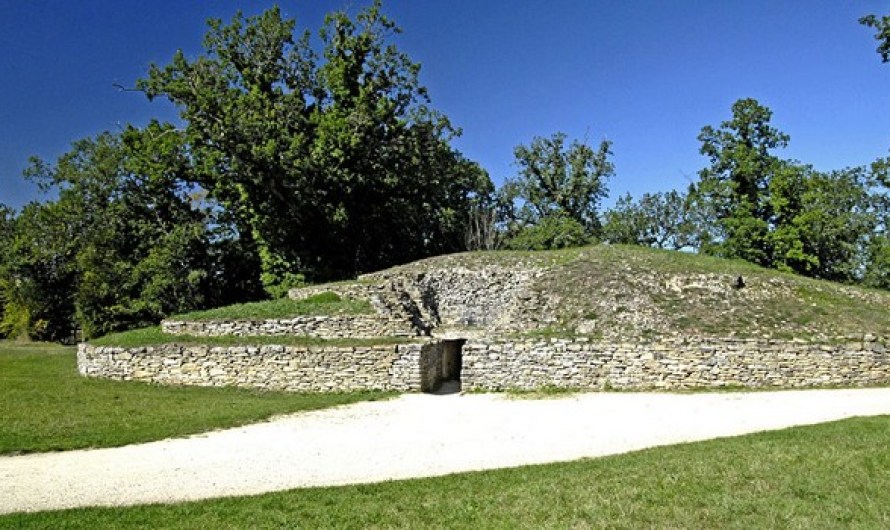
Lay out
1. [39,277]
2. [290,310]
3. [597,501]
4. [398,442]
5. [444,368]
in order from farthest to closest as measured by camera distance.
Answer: [39,277]
[290,310]
[444,368]
[398,442]
[597,501]

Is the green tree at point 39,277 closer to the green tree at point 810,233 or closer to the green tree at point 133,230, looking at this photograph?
the green tree at point 133,230

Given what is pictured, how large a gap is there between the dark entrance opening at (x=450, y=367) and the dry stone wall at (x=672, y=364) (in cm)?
178

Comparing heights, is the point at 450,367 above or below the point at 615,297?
below

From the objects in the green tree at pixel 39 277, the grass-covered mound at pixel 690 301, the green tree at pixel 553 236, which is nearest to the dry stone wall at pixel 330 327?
the grass-covered mound at pixel 690 301

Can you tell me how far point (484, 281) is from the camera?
2962cm

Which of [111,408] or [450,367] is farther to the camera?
[450,367]

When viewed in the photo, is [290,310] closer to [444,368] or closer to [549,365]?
[444,368]

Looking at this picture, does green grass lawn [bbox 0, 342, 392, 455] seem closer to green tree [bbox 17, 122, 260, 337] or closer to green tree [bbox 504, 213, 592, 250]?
green tree [bbox 17, 122, 260, 337]

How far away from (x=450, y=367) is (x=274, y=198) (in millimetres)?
17193

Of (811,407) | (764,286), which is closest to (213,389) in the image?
(811,407)

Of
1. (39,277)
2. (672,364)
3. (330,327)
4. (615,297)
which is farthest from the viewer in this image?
(39,277)

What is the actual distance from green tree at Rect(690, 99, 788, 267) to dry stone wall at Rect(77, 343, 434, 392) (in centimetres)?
2670

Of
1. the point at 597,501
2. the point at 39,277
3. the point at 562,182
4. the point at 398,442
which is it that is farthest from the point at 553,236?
the point at 597,501

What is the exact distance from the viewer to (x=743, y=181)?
130ft
